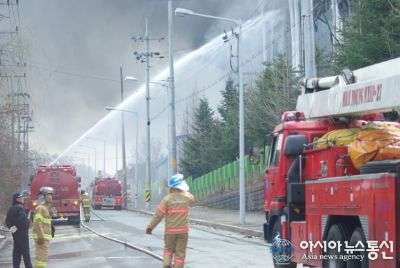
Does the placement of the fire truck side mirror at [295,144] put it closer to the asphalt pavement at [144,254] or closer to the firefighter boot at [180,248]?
the firefighter boot at [180,248]

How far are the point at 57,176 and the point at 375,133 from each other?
26.7 metres

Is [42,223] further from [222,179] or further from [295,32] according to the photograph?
[222,179]

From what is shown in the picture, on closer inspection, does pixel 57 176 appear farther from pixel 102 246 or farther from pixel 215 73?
pixel 215 73

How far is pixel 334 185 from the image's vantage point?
10172mm

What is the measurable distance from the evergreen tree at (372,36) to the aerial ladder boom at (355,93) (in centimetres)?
1055

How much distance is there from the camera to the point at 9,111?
2148cm

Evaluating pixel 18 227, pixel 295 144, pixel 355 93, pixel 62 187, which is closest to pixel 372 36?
pixel 295 144

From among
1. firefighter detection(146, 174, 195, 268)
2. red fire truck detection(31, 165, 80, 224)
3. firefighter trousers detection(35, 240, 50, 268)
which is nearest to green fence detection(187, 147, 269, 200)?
red fire truck detection(31, 165, 80, 224)

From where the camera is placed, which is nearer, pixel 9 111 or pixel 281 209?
pixel 281 209

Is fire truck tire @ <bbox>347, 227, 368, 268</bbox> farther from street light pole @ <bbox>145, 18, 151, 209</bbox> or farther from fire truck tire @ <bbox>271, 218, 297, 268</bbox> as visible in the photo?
street light pole @ <bbox>145, 18, 151, 209</bbox>

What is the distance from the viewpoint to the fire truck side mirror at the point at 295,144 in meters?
12.9

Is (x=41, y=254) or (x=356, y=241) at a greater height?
(x=356, y=241)

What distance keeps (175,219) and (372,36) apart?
14326mm

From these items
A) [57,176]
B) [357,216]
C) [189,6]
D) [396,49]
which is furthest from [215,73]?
[357,216]
